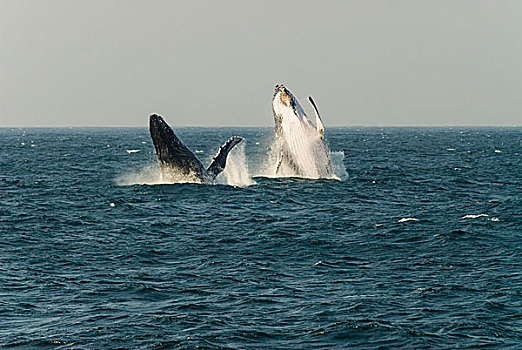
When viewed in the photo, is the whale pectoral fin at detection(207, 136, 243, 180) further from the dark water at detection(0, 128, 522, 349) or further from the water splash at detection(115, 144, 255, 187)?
the dark water at detection(0, 128, 522, 349)

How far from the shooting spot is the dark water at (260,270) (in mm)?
13297

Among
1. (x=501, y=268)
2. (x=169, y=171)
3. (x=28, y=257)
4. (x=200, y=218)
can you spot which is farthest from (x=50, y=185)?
(x=501, y=268)

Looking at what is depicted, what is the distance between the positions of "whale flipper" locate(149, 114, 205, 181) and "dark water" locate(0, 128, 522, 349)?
111 centimetres

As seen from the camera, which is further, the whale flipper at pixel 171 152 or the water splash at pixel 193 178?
the water splash at pixel 193 178

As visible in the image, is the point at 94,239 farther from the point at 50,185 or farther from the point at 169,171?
the point at 50,185

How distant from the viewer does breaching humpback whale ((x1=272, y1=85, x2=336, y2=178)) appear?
2881 centimetres

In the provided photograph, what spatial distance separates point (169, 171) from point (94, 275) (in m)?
14.3

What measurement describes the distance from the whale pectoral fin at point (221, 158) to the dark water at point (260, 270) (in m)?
0.94

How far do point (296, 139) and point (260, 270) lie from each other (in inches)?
495

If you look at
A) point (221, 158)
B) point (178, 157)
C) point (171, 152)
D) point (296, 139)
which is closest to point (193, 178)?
point (178, 157)
